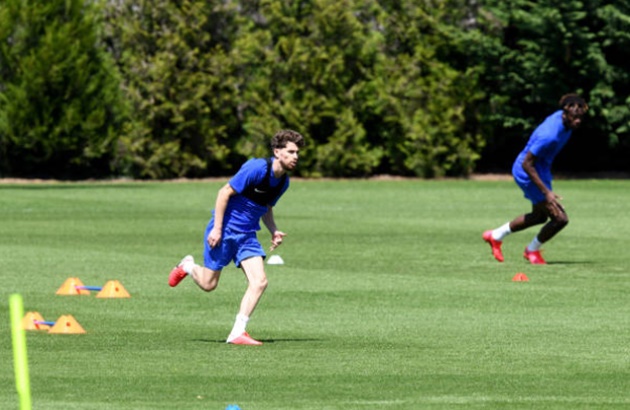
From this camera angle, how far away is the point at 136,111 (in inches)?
1884

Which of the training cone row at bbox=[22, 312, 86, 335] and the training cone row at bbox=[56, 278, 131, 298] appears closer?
the training cone row at bbox=[22, 312, 86, 335]

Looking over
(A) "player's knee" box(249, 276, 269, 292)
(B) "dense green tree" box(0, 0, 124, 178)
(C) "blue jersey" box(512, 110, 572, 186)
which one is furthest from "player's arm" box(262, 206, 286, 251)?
(B) "dense green tree" box(0, 0, 124, 178)

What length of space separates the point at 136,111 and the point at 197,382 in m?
38.4

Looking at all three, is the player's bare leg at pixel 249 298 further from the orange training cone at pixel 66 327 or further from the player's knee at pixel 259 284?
the orange training cone at pixel 66 327

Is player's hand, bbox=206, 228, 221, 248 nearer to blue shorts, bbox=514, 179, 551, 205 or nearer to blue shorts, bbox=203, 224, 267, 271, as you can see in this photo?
blue shorts, bbox=203, 224, 267, 271

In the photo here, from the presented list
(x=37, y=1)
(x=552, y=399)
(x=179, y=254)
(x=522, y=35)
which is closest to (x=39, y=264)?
A: (x=179, y=254)

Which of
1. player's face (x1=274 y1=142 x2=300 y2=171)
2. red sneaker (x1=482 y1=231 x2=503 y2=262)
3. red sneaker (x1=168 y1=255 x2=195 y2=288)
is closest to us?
player's face (x1=274 y1=142 x2=300 y2=171)

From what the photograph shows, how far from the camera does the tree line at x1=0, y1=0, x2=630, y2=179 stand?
154ft

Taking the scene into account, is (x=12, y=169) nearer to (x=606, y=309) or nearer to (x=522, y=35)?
(x=522, y=35)

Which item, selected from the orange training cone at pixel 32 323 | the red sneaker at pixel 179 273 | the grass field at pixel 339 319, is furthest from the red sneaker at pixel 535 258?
the orange training cone at pixel 32 323

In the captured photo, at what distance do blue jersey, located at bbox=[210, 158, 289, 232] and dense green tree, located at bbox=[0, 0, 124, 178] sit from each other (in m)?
34.4

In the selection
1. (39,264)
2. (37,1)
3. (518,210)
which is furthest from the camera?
(37,1)

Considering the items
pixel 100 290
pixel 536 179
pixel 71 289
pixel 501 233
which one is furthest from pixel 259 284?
pixel 501 233

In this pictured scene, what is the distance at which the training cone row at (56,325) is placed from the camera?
12.6m
